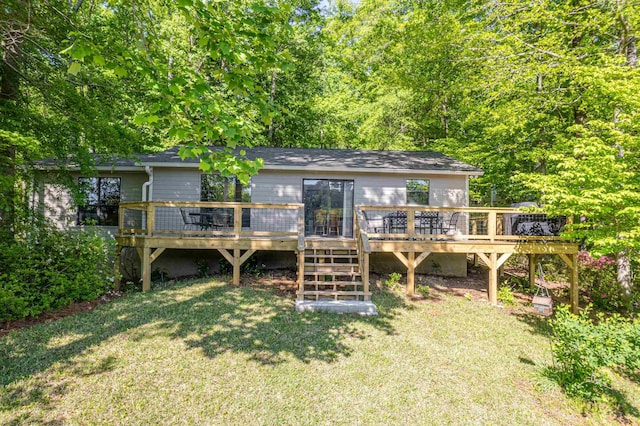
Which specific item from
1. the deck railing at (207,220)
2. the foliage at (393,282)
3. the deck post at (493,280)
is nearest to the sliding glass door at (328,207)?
the deck railing at (207,220)

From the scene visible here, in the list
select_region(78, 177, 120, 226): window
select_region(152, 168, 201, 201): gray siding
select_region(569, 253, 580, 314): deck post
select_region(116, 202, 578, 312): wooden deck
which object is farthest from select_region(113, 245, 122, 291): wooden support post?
select_region(569, 253, 580, 314): deck post

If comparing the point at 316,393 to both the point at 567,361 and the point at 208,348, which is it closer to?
the point at 208,348

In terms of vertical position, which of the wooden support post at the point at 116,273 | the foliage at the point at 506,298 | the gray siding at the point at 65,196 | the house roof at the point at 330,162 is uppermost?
the house roof at the point at 330,162

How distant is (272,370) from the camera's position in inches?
169

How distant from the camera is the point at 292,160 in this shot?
33.1 ft

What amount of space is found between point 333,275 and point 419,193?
4576 mm

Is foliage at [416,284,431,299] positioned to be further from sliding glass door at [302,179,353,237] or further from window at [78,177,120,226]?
window at [78,177,120,226]

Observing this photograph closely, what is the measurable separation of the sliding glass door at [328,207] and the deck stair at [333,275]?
1.69 metres

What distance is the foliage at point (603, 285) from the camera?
26.4 ft

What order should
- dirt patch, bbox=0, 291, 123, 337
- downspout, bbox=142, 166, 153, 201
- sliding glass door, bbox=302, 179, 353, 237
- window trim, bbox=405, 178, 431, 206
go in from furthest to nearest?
sliding glass door, bbox=302, 179, 353, 237, window trim, bbox=405, 178, 431, 206, downspout, bbox=142, 166, 153, 201, dirt patch, bbox=0, 291, 123, 337

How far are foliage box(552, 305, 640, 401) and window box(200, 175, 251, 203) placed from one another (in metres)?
8.31

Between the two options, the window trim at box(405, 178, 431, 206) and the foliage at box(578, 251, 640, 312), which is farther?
the window trim at box(405, 178, 431, 206)

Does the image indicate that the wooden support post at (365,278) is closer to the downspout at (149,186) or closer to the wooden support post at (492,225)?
the wooden support post at (492,225)

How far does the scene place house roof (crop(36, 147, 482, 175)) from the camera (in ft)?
30.9
